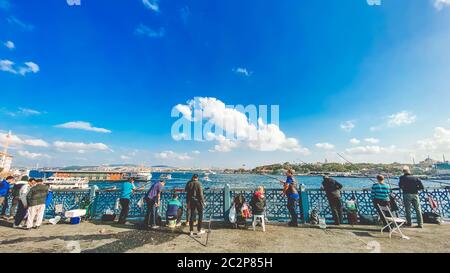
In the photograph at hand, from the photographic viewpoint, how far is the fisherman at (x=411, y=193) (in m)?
6.67

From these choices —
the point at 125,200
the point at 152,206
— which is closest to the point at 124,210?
the point at 125,200

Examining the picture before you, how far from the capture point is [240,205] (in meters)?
7.07

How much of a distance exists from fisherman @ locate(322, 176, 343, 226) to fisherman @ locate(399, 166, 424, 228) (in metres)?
2.10

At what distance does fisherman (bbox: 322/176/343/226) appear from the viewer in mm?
7160

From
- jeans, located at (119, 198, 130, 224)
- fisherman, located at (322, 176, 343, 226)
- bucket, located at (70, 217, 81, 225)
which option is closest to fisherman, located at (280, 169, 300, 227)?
fisherman, located at (322, 176, 343, 226)

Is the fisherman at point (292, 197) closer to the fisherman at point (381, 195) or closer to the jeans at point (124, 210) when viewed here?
the fisherman at point (381, 195)

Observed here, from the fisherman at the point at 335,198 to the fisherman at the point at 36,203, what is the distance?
34.4 ft

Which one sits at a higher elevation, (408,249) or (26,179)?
(26,179)

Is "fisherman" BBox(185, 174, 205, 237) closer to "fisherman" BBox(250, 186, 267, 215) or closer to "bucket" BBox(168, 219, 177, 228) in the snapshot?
"bucket" BBox(168, 219, 177, 228)

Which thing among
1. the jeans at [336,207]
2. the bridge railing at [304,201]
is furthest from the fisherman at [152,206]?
the jeans at [336,207]

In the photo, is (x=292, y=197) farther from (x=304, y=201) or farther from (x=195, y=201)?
(x=195, y=201)
